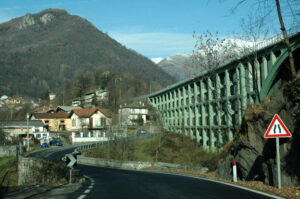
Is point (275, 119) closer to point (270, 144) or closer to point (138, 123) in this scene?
point (270, 144)

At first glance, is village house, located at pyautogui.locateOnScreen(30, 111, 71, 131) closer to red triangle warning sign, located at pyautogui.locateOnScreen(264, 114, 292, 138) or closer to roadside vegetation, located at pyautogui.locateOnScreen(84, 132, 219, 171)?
roadside vegetation, located at pyautogui.locateOnScreen(84, 132, 219, 171)

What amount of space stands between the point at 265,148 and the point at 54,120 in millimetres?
93814

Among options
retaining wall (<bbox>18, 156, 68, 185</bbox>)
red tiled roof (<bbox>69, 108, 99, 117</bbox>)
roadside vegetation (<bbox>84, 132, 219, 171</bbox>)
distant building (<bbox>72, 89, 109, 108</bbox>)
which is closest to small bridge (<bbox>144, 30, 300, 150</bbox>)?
roadside vegetation (<bbox>84, 132, 219, 171</bbox>)

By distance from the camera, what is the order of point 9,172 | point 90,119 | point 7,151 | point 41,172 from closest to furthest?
point 41,172 < point 9,172 < point 7,151 < point 90,119

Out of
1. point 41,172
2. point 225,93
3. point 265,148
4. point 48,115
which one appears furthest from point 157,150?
point 48,115

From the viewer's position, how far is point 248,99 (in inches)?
1364

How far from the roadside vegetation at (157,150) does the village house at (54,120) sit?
155ft

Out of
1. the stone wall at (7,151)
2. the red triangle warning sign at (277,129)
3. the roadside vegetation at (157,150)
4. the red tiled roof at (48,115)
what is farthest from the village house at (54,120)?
the red triangle warning sign at (277,129)

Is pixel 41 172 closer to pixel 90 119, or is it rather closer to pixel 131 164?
pixel 131 164

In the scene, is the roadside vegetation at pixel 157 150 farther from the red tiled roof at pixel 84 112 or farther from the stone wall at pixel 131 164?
the red tiled roof at pixel 84 112

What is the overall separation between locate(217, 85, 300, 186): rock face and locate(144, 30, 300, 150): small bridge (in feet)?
27.4

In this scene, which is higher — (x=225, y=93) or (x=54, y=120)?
(x=225, y=93)

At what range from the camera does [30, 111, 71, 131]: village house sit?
10194cm

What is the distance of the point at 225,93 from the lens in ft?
132
